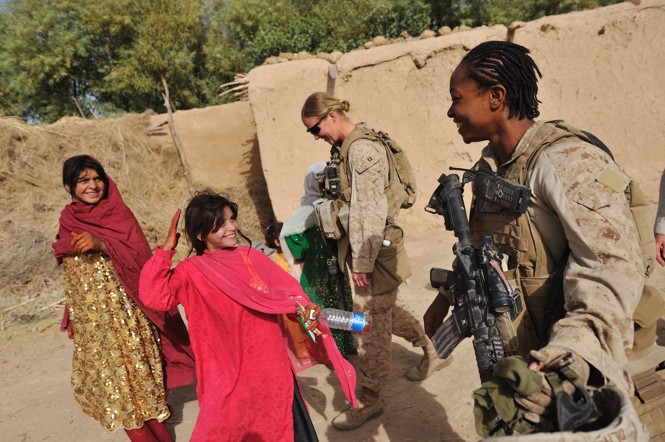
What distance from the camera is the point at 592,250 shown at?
113 cm

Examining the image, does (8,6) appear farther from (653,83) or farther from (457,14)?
(653,83)

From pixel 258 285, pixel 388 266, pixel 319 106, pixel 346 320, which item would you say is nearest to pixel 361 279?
pixel 388 266

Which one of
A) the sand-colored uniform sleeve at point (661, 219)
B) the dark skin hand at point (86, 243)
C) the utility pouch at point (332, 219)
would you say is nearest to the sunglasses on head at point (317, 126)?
the utility pouch at point (332, 219)

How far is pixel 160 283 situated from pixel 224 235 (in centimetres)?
38

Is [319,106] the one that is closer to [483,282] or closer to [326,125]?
[326,125]

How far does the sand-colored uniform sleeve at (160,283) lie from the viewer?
78.9 inches

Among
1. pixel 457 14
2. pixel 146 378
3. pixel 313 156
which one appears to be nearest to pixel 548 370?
pixel 146 378

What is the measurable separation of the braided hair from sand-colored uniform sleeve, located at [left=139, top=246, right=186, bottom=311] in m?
1.53

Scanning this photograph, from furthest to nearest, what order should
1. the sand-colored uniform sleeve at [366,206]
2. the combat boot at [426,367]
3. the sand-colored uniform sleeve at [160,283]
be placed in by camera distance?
the combat boot at [426,367], the sand-colored uniform sleeve at [366,206], the sand-colored uniform sleeve at [160,283]

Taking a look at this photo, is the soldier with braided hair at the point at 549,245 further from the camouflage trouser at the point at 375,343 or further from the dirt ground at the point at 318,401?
the dirt ground at the point at 318,401

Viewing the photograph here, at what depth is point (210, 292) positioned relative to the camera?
2.10 metres

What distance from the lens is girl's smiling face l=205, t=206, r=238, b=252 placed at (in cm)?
221

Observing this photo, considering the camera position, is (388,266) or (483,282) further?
(388,266)

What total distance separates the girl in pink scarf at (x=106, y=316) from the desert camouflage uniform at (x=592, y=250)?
2443 millimetres
